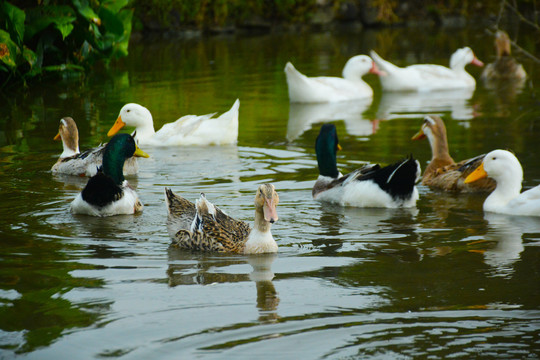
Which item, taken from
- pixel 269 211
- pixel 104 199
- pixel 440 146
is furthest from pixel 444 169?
pixel 104 199

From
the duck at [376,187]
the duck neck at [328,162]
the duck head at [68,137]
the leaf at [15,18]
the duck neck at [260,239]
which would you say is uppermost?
the leaf at [15,18]

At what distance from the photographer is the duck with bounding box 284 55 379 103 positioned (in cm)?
1509

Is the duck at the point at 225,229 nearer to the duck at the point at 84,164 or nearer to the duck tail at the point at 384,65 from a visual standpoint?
the duck at the point at 84,164

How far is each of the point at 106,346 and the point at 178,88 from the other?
12.8 meters

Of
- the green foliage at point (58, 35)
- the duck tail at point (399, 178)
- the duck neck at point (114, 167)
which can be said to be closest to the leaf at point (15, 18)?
the green foliage at point (58, 35)

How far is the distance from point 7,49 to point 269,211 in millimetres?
9635

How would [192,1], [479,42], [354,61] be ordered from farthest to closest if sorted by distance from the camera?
1. [192,1]
2. [479,42]
3. [354,61]

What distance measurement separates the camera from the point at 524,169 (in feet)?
30.6

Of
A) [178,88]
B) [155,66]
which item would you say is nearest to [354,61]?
[178,88]

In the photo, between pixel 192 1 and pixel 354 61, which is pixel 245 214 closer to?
pixel 354 61

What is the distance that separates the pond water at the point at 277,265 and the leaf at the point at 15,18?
7.60 feet

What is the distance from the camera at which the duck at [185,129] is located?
37.0 ft

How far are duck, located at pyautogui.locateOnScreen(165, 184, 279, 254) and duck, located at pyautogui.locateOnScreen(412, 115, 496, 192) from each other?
2.78 metres

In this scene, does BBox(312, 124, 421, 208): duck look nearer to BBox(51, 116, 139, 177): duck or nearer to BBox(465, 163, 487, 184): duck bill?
BBox(465, 163, 487, 184): duck bill
